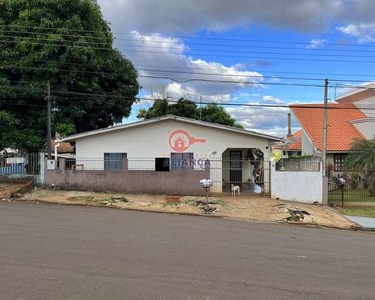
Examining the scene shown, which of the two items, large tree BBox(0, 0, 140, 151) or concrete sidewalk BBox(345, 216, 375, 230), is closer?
concrete sidewalk BBox(345, 216, 375, 230)

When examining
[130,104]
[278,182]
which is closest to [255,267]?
[278,182]

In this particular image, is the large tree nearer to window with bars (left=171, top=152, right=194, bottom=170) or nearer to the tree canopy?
window with bars (left=171, top=152, right=194, bottom=170)

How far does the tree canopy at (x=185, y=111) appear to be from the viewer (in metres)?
40.4

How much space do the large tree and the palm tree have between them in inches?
556

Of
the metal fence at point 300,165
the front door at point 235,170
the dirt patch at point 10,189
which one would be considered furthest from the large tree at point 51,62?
the metal fence at point 300,165

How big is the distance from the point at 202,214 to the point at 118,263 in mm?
8908

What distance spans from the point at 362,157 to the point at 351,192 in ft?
7.67

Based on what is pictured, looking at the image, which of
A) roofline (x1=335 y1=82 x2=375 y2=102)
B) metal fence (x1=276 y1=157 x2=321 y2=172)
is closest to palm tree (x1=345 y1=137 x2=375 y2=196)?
metal fence (x1=276 y1=157 x2=321 y2=172)

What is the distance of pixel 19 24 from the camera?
22516 mm

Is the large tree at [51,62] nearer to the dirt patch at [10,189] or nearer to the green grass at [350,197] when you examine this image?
the dirt patch at [10,189]

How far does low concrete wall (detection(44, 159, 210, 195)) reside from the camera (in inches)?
799

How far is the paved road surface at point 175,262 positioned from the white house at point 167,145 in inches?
425

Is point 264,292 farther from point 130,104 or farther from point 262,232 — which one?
point 130,104

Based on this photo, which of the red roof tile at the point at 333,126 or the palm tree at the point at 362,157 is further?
the red roof tile at the point at 333,126
